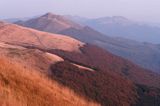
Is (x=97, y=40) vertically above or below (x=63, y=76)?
below

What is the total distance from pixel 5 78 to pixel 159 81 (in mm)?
66280

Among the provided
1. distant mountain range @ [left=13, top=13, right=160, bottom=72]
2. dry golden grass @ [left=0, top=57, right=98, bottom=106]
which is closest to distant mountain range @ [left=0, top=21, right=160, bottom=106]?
dry golden grass @ [left=0, top=57, right=98, bottom=106]

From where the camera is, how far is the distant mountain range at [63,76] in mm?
8547

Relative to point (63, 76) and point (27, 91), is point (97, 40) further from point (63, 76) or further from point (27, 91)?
point (27, 91)

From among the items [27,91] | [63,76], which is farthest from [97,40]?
[27,91]

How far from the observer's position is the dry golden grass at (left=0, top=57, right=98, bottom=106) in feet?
24.5

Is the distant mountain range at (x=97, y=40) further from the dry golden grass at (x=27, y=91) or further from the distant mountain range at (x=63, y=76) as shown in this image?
the dry golden grass at (x=27, y=91)

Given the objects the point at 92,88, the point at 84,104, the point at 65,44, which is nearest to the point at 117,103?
the point at 92,88

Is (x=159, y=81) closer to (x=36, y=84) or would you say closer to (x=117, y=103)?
(x=117, y=103)

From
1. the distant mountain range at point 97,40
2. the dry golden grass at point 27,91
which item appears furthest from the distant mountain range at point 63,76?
the distant mountain range at point 97,40

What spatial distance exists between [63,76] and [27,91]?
23600 millimetres

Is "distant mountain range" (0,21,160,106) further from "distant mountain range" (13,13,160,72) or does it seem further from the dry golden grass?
"distant mountain range" (13,13,160,72)

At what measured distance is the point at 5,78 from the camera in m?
8.50

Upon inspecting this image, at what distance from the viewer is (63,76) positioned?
104 feet
